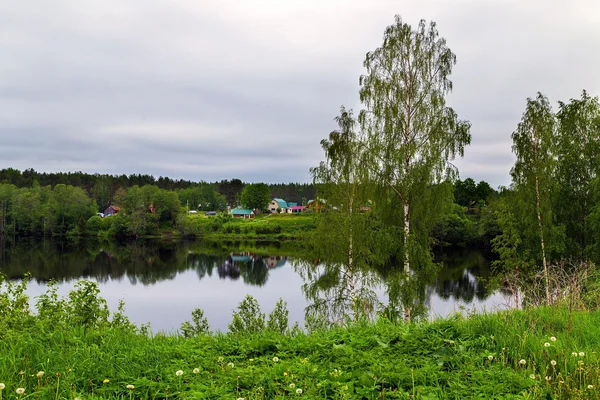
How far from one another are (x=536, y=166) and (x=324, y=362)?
17.3 meters

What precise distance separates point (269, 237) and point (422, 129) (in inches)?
2273

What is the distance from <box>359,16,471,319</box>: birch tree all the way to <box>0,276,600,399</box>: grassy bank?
7.97 m

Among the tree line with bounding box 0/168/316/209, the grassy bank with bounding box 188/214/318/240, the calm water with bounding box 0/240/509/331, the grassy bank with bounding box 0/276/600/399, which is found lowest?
the calm water with bounding box 0/240/509/331

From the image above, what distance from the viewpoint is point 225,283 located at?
3559 centimetres

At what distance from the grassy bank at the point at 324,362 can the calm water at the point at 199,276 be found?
9.20 m

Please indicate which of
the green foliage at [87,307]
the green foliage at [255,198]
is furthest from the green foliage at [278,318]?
the green foliage at [255,198]

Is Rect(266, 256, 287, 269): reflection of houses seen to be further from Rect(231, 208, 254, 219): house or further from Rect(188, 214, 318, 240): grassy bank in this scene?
Rect(231, 208, 254, 219): house

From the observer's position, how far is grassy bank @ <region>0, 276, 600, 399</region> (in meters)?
2.89

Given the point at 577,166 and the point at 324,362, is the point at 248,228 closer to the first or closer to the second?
the point at 577,166

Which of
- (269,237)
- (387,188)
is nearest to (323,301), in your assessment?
(387,188)

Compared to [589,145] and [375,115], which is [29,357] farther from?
[589,145]

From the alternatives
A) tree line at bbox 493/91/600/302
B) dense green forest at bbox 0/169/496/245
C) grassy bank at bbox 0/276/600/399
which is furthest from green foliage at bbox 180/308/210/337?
dense green forest at bbox 0/169/496/245

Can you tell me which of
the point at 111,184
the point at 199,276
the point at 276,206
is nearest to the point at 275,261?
the point at 199,276

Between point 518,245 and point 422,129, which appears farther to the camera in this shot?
point 518,245
